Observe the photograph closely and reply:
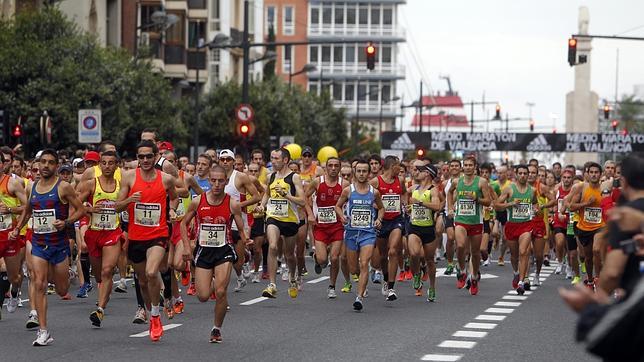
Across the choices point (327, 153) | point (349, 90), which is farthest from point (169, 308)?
point (349, 90)

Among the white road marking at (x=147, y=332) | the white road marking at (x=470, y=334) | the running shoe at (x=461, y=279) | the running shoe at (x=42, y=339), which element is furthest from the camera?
the running shoe at (x=461, y=279)

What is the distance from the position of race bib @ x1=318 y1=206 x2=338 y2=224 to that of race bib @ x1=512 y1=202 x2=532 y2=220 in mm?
2904

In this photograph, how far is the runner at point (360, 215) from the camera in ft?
59.1

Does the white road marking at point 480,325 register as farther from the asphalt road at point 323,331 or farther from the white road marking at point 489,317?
the white road marking at point 489,317

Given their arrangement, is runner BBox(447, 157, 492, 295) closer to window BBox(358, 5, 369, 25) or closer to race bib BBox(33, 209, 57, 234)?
race bib BBox(33, 209, 57, 234)

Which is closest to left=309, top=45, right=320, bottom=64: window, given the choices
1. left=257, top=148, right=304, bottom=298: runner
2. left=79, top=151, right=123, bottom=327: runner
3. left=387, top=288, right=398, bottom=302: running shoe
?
left=257, top=148, right=304, bottom=298: runner

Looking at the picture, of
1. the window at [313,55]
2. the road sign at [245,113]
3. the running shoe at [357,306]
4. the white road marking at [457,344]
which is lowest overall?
the running shoe at [357,306]

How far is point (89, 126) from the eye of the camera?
29.9 m

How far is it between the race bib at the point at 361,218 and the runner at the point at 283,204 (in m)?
1.36

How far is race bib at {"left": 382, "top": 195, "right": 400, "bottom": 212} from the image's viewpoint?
19.1 metres

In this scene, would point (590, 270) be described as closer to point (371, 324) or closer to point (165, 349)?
point (371, 324)

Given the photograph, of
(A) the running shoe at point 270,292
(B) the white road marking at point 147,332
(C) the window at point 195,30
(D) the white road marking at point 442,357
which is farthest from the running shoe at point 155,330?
(C) the window at point 195,30

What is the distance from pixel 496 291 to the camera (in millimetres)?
20922

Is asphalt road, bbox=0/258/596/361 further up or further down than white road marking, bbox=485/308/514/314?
further up
